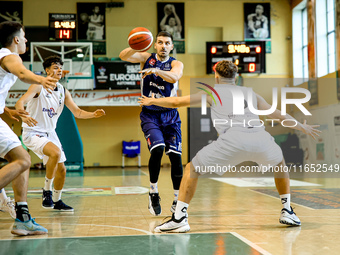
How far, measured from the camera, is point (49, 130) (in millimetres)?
5258

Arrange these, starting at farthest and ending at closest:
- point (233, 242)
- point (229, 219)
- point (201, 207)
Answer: point (201, 207)
point (229, 219)
point (233, 242)

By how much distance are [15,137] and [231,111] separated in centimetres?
184

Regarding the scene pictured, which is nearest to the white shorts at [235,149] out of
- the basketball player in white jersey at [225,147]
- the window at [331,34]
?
the basketball player in white jersey at [225,147]

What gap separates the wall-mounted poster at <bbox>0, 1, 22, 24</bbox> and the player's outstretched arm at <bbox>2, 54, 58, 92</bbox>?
16191 millimetres

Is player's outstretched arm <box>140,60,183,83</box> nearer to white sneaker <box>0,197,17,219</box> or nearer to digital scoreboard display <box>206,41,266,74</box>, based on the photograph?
white sneaker <box>0,197,17,219</box>

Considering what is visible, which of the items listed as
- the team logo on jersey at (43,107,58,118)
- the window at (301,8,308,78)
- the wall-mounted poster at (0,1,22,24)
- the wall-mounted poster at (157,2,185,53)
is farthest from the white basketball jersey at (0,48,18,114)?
the window at (301,8,308,78)

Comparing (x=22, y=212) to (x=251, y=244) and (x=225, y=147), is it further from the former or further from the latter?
(x=251, y=244)

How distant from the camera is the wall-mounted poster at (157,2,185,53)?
18656mm

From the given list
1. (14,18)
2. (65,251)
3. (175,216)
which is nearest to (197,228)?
(175,216)

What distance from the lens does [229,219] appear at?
4352 millimetres

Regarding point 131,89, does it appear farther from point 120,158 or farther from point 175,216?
point 175,216

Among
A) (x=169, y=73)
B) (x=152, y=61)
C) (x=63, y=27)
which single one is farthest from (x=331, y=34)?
(x=169, y=73)

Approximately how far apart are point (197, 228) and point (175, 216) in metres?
0.32

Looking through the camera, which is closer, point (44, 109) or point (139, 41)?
point (139, 41)
